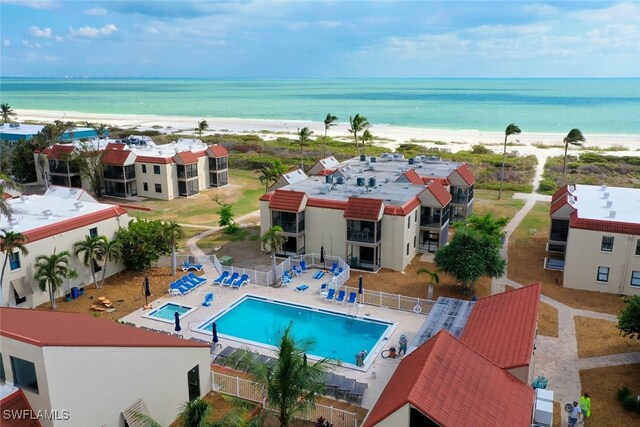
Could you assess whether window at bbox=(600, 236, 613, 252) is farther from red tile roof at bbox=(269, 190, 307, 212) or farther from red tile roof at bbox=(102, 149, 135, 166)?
red tile roof at bbox=(102, 149, 135, 166)

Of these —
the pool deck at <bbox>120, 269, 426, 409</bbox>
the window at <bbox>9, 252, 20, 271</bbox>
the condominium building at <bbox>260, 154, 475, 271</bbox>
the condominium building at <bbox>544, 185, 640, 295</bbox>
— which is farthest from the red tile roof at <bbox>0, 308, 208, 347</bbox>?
the condominium building at <bbox>544, 185, 640, 295</bbox>

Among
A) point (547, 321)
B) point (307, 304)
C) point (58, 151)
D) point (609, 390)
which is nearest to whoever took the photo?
point (609, 390)

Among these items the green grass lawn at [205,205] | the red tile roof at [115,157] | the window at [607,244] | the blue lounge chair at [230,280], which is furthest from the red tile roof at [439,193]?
the red tile roof at [115,157]

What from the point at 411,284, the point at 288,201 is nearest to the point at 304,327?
the point at 411,284

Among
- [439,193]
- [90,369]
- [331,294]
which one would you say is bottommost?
[331,294]

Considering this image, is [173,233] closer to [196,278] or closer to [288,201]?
[196,278]

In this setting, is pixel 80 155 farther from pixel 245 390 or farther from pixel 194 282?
pixel 245 390

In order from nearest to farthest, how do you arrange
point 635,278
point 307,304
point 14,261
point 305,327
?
point 14,261, point 305,327, point 307,304, point 635,278

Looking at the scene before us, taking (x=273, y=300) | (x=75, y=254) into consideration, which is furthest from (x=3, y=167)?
(x=273, y=300)
